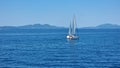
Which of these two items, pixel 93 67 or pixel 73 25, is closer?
pixel 93 67

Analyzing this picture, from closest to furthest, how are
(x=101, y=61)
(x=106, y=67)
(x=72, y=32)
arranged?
(x=106, y=67) → (x=101, y=61) → (x=72, y=32)

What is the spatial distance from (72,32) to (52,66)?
87.0 metres

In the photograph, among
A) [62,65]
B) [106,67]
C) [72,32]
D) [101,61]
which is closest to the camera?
[106,67]

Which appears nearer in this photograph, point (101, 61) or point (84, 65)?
point (84, 65)

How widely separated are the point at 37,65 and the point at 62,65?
15.4 ft

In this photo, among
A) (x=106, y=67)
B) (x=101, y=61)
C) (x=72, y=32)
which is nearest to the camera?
(x=106, y=67)

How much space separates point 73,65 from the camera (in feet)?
201

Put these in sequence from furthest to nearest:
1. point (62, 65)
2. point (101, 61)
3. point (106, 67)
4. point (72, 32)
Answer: point (72, 32), point (101, 61), point (62, 65), point (106, 67)

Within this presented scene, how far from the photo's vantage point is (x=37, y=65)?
2370 inches

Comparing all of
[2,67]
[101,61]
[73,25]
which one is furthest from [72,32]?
[2,67]

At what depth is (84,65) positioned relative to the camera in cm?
6000

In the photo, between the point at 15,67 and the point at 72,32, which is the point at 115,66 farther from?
the point at 72,32

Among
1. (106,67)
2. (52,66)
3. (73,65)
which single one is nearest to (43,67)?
(52,66)

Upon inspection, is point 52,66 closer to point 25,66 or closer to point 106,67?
point 25,66
